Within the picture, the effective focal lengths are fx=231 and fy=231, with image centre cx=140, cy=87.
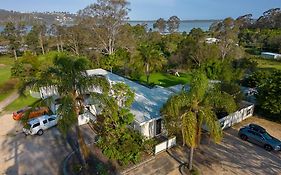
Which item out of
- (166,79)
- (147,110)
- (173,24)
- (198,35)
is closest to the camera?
(147,110)

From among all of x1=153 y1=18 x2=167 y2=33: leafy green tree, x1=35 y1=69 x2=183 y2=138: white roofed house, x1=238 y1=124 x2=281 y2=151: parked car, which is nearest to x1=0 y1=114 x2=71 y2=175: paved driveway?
x1=35 y1=69 x2=183 y2=138: white roofed house

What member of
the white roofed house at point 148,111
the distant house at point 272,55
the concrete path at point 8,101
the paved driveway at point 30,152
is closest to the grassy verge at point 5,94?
the concrete path at point 8,101

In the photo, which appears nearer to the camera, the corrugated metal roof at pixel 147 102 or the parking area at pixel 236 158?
the parking area at pixel 236 158

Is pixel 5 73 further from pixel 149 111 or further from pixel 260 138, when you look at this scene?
pixel 260 138

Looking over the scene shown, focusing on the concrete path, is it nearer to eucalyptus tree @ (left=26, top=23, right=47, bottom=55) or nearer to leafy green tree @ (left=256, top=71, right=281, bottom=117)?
leafy green tree @ (left=256, top=71, right=281, bottom=117)

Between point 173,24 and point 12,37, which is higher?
point 173,24

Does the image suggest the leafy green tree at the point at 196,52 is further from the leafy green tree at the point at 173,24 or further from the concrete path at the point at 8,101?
the leafy green tree at the point at 173,24

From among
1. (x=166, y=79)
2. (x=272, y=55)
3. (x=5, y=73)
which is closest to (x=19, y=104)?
(x=5, y=73)
